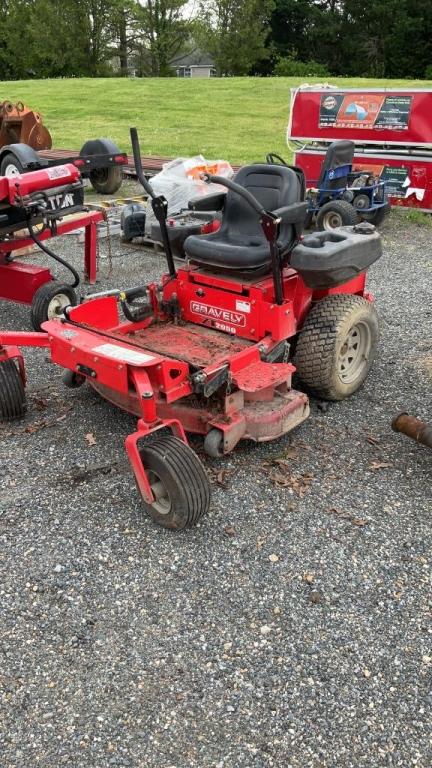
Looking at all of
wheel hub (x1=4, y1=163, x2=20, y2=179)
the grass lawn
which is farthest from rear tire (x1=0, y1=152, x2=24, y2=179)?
the grass lawn

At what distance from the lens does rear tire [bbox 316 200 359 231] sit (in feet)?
26.6

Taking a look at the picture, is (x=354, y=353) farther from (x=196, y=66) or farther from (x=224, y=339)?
(x=196, y=66)

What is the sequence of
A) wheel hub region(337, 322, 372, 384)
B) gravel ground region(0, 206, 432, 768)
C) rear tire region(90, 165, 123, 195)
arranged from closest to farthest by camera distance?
gravel ground region(0, 206, 432, 768), wheel hub region(337, 322, 372, 384), rear tire region(90, 165, 123, 195)

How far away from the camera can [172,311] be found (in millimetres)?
4363

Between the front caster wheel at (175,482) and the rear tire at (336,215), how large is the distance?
579 centimetres

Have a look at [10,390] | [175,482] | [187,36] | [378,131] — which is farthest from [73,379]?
[187,36]

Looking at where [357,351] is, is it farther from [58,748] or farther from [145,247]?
[145,247]

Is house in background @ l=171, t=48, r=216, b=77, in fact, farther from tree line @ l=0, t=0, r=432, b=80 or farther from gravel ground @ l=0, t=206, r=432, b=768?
gravel ground @ l=0, t=206, r=432, b=768

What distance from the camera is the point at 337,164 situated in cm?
852

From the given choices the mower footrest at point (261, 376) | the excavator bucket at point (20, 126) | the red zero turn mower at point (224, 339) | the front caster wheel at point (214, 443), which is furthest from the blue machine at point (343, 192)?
the front caster wheel at point (214, 443)

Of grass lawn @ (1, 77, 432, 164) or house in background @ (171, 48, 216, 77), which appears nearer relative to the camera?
grass lawn @ (1, 77, 432, 164)

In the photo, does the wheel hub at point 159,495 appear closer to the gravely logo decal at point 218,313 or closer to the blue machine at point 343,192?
the gravely logo decal at point 218,313

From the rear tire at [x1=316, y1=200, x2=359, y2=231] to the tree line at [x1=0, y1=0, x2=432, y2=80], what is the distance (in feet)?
107

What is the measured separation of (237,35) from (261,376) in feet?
136
